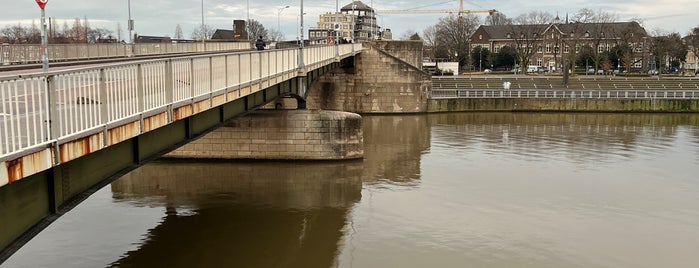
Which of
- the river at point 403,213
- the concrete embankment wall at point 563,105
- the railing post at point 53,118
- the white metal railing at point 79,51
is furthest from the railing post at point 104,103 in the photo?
the concrete embankment wall at point 563,105

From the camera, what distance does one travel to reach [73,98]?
33.6 ft

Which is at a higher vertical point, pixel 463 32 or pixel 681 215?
pixel 463 32

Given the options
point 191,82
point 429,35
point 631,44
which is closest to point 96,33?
point 429,35

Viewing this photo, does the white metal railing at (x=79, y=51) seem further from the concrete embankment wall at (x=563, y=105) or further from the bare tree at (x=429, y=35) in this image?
the bare tree at (x=429, y=35)

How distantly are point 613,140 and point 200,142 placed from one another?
25439 mm

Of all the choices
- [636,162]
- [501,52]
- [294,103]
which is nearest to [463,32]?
[501,52]

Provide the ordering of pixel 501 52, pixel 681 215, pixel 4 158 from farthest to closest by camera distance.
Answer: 1. pixel 501 52
2. pixel 681 215
3. pixel 4 158

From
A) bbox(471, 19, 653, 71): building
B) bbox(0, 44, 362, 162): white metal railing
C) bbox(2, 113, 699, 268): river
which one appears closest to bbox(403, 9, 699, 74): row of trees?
bbox(471, 19, 653, 71): building

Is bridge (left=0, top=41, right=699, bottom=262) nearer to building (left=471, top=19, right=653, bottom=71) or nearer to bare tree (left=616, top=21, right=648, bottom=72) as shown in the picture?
bare tree (left=616, top=21, right=648, bottom=72)

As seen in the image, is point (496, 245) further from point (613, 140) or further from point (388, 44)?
point (388, 44)

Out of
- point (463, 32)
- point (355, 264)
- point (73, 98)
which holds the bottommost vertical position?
point (355, 264)

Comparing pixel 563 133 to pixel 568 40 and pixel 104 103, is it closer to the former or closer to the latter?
pixel 104 103

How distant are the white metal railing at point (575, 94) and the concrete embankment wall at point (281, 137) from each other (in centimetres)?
2899

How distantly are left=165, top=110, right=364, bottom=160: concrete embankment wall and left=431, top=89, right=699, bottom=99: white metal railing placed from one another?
29.0m
